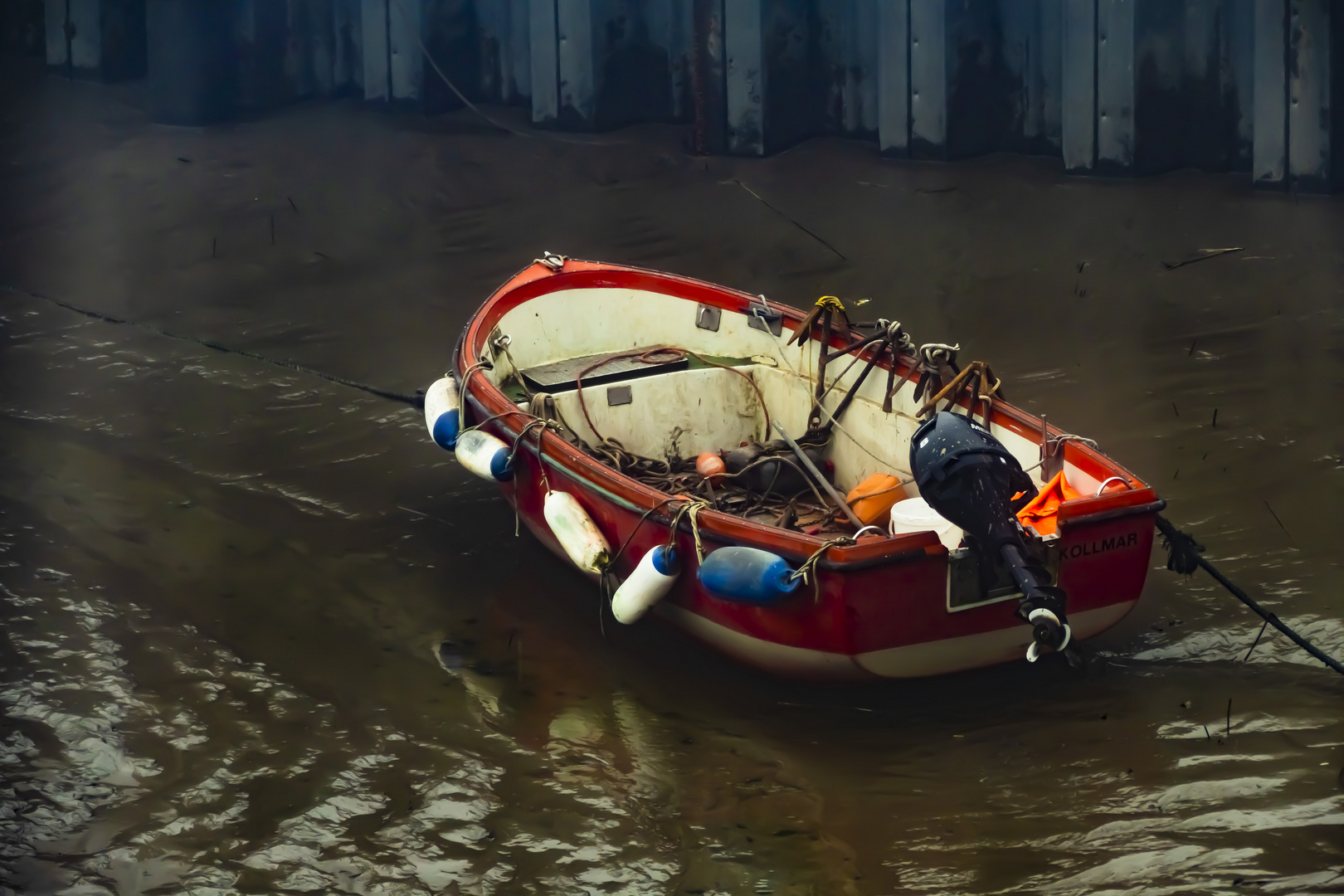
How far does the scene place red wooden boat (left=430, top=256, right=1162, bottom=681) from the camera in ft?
14.4

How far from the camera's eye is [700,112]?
10062 mm

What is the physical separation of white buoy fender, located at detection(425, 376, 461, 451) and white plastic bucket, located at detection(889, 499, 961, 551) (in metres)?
2.05

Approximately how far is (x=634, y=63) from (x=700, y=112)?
A: 82 centimetres

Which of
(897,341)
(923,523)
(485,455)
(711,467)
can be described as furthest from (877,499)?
(485,455)

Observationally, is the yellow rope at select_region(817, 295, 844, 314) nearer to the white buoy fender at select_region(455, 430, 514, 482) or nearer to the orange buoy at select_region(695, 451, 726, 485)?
the orange buoy at select_region(695, 451, 726, 485)

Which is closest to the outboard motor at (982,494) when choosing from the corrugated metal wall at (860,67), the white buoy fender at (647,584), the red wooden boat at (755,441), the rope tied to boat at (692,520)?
the red wooden boat at (755,441)

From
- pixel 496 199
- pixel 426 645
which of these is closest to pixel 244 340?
pixel 496 199

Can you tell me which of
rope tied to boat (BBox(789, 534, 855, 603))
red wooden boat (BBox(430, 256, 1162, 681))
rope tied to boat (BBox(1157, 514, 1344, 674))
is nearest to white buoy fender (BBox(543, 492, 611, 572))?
red wooden boat (BBox(430, 256, 1162, 681))

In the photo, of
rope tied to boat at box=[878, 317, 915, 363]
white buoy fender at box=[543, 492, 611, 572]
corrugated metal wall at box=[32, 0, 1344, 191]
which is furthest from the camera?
corrugated metal wall at box=[32, 0, 1344, 191]

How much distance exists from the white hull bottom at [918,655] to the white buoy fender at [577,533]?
65 centimetres

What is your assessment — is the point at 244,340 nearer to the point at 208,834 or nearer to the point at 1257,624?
the point at 208,834

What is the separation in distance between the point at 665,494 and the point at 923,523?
0.91 meters

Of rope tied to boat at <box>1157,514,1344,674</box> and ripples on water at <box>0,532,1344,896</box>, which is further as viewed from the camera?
rope tied to boat at <box>1157,514,1344,674</box>

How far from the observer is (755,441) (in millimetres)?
6484
